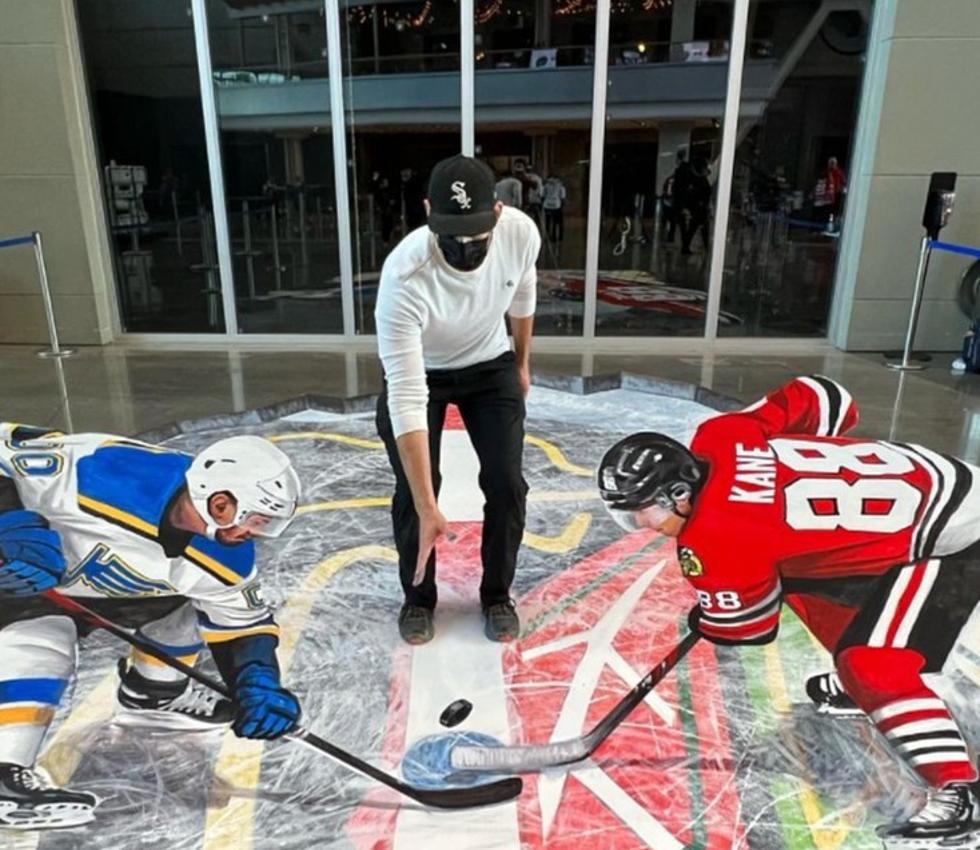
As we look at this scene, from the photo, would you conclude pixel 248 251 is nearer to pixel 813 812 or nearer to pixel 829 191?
pixel 829 191

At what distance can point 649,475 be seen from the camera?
81.0 inches

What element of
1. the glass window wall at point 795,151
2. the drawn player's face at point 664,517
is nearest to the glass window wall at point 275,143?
the glass window wall at point 795,151

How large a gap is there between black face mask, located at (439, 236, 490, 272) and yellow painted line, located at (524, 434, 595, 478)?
1.73 meters

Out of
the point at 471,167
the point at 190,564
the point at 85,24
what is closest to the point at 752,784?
the point at 190,564

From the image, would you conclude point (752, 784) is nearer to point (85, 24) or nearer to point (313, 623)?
point (313, 623)

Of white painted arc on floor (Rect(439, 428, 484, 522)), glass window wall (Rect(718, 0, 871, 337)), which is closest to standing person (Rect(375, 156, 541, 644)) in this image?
white painted arc on floor (Rect(439, 428, 484, 522))

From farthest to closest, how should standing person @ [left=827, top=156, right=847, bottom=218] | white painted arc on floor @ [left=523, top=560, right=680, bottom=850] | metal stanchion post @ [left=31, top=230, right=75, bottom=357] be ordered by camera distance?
1. standing person @ [left=827, top=156, right=847, bottom=218]
2. metal stanchion post @ [left=31, top=230, right=75, bottom=357]
3. white painted arc on floor @ [left=523, top=560, right=680, bottom=850]

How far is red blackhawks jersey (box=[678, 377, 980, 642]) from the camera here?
1870 millimetres

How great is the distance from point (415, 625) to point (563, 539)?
79cm

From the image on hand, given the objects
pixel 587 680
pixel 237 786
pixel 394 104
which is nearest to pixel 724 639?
pixel 587 680

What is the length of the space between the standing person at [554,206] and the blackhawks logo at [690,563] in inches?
171

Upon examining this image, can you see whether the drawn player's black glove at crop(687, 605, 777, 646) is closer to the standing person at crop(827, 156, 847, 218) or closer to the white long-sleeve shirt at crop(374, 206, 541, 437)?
the white long-sleeve shirt at crop(374, 206, 541, 437)

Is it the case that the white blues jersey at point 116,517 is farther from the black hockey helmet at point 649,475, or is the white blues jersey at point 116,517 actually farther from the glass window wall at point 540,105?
the glass window wall at point 540,105

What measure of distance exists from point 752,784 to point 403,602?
1.20 meters
